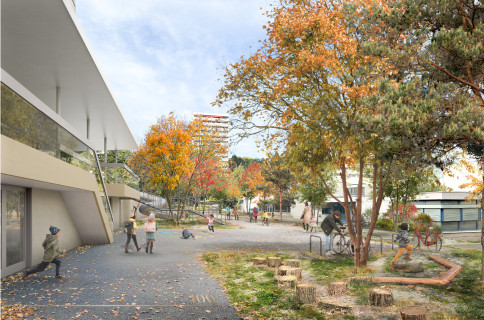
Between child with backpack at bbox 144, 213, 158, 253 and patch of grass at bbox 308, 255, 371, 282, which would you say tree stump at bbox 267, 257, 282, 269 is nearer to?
patch of grass at bbox 308, 255, 371, 282

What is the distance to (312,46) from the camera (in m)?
12.6

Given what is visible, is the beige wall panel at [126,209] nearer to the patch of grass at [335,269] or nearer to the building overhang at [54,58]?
the building overhang at [54,58]

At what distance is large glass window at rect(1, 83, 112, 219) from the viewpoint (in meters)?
7.62

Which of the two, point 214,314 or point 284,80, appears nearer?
point 214,314

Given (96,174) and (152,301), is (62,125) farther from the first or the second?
(152,301)

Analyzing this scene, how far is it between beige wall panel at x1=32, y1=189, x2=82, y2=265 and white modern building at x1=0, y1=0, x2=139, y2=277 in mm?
33

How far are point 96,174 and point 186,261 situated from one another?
5.77 m

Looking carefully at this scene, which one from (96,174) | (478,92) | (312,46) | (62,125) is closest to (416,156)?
(478,92)

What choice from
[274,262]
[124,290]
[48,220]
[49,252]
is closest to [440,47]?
[274,262]

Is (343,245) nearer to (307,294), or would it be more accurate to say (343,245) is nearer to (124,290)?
(307,294)

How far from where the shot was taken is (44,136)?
9734 mm

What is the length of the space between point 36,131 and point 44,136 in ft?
2.01

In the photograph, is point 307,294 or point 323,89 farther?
point 323,89

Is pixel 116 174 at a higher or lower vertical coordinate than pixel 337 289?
higher
